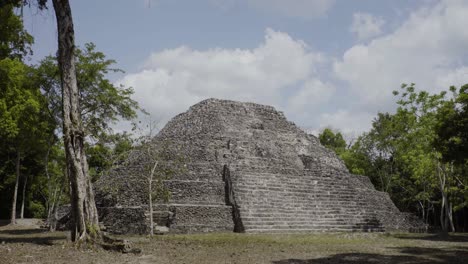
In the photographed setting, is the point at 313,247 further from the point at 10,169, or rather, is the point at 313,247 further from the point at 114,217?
the point at 10,169

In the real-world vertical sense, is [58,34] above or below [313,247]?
above

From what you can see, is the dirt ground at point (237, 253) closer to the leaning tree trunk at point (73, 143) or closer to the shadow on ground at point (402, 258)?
the shadow on ground at point (402, 258)

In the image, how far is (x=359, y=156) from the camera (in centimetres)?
3853

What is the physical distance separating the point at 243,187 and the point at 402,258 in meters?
9.96

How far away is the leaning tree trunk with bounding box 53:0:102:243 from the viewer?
10.9 m

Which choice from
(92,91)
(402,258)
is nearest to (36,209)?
(92,91)

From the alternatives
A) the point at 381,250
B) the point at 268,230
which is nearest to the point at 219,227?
the point at 268,230

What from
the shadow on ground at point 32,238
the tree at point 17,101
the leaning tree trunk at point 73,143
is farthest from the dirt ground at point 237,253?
the tree at point 17,101

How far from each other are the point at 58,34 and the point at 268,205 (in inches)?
446

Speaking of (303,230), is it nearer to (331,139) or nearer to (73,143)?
(73,143)

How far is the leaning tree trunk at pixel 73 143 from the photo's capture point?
35.7 ft

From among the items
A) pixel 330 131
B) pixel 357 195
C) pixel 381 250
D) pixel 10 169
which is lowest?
pixel 381 250

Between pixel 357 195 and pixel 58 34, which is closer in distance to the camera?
pixel 58 34

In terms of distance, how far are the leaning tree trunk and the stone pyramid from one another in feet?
20.4
